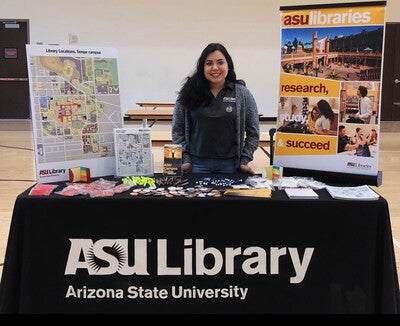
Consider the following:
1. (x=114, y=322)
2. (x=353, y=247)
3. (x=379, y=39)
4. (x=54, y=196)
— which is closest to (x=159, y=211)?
(x=54, y=196)

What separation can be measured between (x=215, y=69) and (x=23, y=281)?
1421 millimetres

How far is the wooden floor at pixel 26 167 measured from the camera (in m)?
4.30

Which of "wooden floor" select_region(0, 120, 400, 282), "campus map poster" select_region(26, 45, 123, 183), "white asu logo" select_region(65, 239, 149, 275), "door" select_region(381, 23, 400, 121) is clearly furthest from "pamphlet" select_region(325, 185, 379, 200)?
"door" select_region(381, 23, 400, 121)

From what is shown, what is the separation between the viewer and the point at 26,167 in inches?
253

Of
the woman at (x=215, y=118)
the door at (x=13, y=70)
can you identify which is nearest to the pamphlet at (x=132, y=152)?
the woman at (x=215, y=118)

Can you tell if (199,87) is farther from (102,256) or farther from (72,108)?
(102,256)

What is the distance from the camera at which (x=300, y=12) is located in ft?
8.14

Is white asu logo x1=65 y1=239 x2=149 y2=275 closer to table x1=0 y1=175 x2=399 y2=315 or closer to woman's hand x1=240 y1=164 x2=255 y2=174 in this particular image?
table x1=0 y1=175 x2=399 y2=315

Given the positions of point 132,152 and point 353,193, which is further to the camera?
point 132,152

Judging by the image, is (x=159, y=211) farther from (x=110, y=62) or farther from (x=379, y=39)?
(x=379, y=39)

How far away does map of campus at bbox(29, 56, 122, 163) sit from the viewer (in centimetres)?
231

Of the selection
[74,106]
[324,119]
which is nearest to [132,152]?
[74,106]

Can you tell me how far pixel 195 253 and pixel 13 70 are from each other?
447 inches

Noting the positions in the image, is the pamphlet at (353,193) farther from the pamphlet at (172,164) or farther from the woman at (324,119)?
the pamphlet at (172,164)
